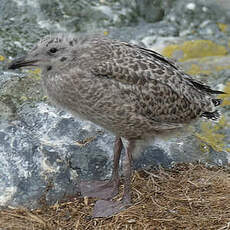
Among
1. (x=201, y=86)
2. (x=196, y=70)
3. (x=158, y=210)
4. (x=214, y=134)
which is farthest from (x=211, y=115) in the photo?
(x=196, y=70)

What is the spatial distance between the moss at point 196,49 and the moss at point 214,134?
144 cm

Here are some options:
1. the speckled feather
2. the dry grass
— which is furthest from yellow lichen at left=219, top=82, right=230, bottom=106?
the speckled feather

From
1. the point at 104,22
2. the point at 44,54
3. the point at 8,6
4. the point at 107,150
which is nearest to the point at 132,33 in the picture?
the point at 104,22

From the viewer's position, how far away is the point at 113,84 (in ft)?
13.3

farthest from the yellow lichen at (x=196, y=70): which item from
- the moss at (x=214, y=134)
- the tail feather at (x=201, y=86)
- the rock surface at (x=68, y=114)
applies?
the tail feather at (x=201, y=86)

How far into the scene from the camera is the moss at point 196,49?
695 centimetres

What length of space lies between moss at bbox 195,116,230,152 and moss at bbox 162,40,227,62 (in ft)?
4.72

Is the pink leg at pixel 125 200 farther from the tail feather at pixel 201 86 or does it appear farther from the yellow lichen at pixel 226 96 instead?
the yellow lichen at pixel 226 96

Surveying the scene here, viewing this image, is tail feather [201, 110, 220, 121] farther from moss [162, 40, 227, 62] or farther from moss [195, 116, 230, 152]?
moss [162, 40, 227, 62]

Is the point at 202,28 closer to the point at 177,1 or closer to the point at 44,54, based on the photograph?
the point at 177,1

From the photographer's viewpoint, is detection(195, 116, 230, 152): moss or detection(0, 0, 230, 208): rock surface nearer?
detection(0, 0, 230, 208): rock surface

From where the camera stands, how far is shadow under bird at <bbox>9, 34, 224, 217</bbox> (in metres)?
4.02

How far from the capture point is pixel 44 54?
13.3 feet

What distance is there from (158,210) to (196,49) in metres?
3.56
